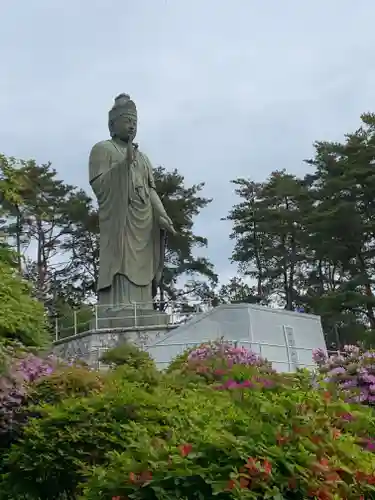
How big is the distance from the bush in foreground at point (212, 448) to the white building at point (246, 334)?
6.02 metres

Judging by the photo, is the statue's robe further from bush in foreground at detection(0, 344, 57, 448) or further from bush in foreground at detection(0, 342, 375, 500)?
bush in foreground at detection(0, 342, 375, 500)

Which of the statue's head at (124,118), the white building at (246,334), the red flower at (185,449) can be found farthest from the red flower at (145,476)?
the statue's head at (124,118)

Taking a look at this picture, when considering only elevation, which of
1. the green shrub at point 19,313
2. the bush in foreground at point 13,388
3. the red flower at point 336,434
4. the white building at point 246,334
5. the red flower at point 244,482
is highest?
the white building at point 246,334

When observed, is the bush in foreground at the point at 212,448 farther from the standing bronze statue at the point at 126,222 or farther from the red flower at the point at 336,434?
the standing bronze statue at the point at 126,222

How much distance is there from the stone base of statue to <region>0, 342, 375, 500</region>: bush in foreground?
25.2 feet

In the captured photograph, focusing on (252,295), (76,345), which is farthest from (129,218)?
(252,295)

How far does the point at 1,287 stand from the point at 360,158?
48.4 ft

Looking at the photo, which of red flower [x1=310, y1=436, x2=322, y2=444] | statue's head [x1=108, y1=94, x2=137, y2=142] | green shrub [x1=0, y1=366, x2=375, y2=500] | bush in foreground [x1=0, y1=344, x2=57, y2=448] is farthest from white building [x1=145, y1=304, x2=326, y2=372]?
red flower [x1=310, y1=436, x2=322, y2=444]

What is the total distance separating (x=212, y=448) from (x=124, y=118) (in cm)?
1178

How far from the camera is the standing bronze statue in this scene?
527 inches

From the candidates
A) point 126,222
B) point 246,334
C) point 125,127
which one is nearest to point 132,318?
point 126,222

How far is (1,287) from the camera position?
5.58 meters

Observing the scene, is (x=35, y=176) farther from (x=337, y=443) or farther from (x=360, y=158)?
(x=337, y=443)

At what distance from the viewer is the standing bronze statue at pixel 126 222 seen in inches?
527
